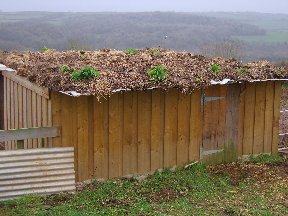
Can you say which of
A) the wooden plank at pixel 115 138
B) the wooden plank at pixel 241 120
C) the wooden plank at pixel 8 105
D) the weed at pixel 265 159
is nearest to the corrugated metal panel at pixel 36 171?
the wooden plank at pixel 115 138

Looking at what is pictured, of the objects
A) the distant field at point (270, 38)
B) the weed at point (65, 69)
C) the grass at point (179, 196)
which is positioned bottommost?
Answer: the grass at point (179, 196)

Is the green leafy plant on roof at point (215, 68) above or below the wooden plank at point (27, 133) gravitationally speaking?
above

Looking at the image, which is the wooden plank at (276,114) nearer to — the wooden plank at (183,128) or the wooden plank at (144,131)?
the wooden plank at (183,128)

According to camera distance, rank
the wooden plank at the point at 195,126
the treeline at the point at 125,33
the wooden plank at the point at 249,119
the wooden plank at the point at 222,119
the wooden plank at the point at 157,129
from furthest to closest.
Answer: the treeline at the point at 125,33, the wooden plank at the point at 249,119, the wooden plank at the point at 222,119, the wooden plank at the point at 195,126, the wooden plank at the point at 157,129

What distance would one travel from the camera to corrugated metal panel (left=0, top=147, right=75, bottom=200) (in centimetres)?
1002

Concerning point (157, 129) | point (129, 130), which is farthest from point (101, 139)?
point (157, 129)

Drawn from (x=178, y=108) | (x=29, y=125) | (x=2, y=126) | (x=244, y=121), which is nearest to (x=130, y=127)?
(x=178, y=108)

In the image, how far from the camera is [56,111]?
1041 centimetres

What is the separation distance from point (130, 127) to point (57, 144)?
173cm

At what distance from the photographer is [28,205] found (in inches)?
387

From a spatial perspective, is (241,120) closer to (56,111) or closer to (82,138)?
(82,138)

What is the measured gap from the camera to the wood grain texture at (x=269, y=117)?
527 inches

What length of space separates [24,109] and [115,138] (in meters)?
2.35

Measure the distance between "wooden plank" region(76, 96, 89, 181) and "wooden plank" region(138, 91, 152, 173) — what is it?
1.31 m
